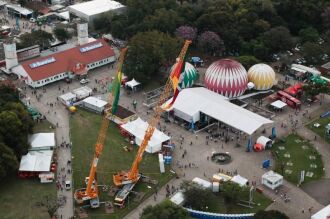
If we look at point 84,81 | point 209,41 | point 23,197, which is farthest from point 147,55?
point 23,197

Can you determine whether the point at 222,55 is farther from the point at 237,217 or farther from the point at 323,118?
the point at 237,217

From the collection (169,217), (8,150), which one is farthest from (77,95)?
(169,217)

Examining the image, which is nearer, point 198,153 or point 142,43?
point 198,153

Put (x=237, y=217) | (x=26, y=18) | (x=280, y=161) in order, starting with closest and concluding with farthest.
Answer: (x=237, y=217) < (x=280, y=161) < (x=26, y=18)

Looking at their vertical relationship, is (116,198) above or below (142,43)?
below

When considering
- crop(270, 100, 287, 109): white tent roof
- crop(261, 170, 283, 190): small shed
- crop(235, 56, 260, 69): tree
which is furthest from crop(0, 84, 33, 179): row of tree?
crop(235, 56, 260, 69): tree

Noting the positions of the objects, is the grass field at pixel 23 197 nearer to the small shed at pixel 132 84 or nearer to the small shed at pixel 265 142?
the small shed at pixel 132 84

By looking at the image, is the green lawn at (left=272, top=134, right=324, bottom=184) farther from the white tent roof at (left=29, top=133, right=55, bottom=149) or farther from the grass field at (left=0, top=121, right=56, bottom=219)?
the white tent roof at (left=29, top=133, right=55, bottom=149)
